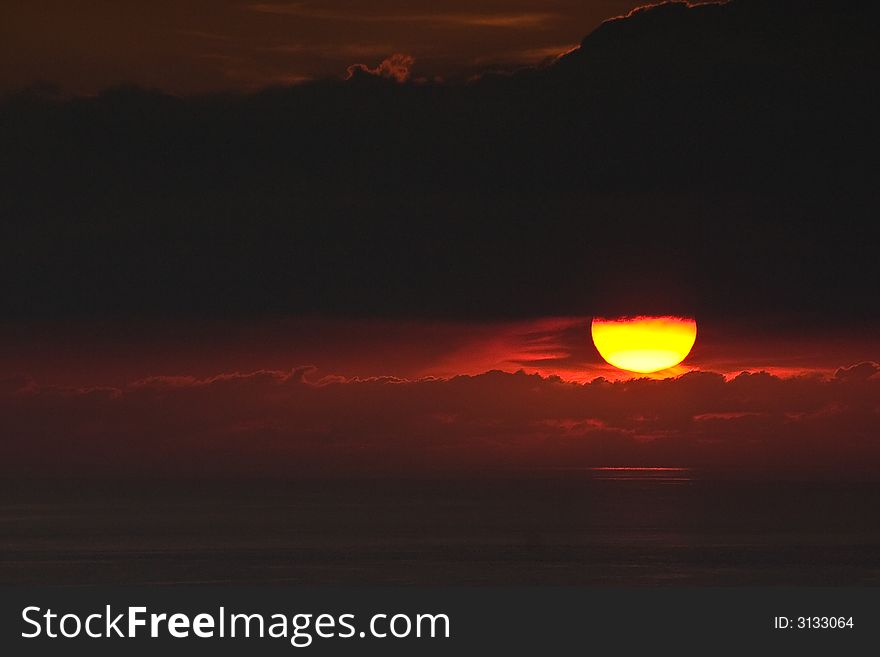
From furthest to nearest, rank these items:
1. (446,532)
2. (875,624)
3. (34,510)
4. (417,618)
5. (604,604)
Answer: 1. (34,510)
2. (446,532)
3. (604,604)
4. (875,624)
5. (417,618)

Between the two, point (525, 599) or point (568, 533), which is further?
point (568, 533)

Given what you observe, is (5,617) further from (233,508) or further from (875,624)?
(233,508)

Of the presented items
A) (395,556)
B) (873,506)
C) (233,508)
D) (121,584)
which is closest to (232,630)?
(121,584)

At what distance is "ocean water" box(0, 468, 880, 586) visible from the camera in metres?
57.9

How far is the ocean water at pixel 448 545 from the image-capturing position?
57906mm

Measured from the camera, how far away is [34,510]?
13550 centimetres

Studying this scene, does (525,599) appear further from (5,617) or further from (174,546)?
(174,546)

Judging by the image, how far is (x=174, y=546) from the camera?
76.3m

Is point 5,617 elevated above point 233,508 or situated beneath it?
situated beneath

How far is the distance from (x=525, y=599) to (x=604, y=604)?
254 centimetres

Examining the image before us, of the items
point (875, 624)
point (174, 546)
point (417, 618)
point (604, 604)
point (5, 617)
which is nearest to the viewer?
point (417, 618)

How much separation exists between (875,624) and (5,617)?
63.5ft

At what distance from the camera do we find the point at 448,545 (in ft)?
249

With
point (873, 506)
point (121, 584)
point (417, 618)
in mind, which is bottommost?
point (417, 618)
